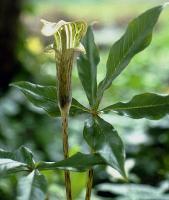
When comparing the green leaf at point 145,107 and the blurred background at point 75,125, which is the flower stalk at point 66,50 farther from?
the blurred background at point 75,125

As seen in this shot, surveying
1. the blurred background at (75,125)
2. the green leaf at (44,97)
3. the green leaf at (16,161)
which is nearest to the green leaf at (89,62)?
the green leaf at (44,97)

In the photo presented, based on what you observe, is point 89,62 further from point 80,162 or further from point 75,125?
point 75,125

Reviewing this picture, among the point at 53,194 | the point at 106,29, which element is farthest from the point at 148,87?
the point at 106,29

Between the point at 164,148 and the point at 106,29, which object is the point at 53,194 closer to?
the point at 164,148

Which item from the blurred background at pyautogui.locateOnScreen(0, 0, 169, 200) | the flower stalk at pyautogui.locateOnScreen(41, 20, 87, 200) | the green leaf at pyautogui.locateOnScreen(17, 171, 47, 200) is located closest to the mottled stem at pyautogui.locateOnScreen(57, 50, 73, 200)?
the flower stalk at pyautogui.locateOnScreen(41, 20, 87, 200)

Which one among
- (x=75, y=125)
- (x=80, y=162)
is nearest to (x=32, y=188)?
(x=80, y=162)

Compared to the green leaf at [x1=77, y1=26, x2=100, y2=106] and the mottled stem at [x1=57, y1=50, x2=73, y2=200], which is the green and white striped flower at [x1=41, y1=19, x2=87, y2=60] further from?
the green leaf at [x1=77, y1=26, x2=100, y2=106]
